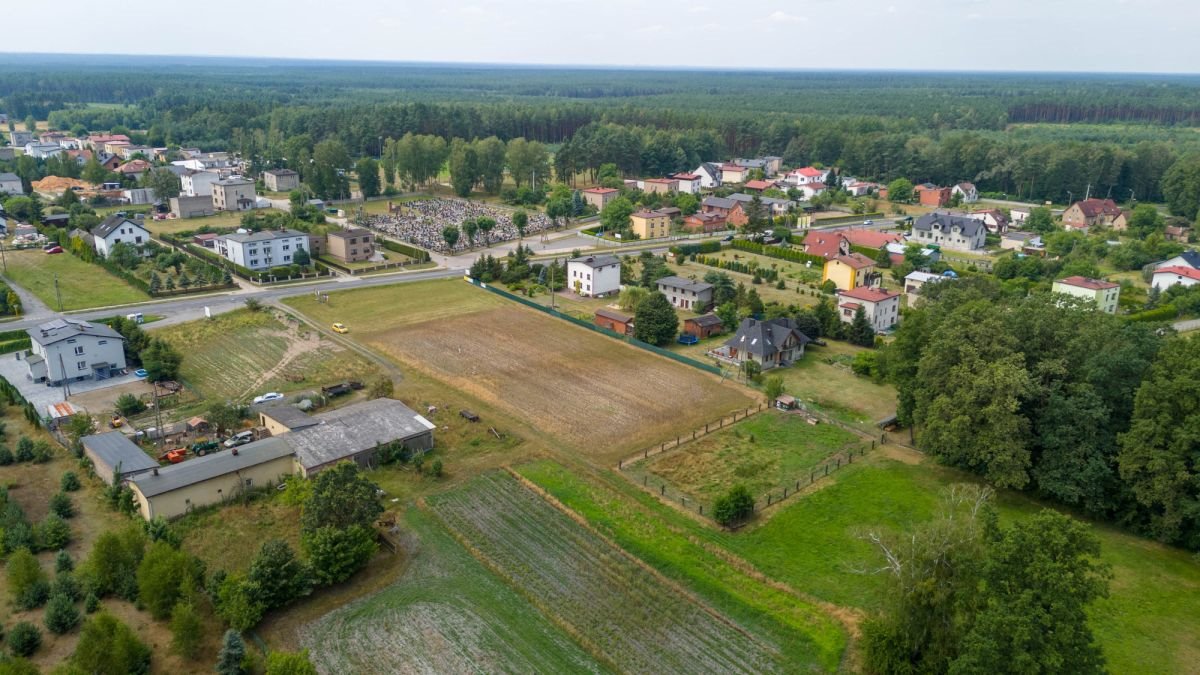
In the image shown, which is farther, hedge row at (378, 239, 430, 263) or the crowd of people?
the crowd of people

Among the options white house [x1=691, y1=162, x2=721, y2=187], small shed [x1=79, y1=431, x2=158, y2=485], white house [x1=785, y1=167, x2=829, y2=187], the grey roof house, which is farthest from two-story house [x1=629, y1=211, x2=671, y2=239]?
small shed [x1=79, y1=431, x2=158, y2=485]

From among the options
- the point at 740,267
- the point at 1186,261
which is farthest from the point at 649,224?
the point at 1186,261

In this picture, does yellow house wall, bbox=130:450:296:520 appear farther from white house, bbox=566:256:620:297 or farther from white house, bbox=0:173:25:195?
white house, bbox=0:173:25:195

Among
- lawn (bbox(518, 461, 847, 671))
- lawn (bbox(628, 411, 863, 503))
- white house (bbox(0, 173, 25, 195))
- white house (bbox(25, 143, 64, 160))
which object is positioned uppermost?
white house (bbox(25, 143, 64, 160))

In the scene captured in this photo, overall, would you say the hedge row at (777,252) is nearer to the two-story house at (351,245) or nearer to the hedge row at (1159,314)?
the hedge row at (1159,314)

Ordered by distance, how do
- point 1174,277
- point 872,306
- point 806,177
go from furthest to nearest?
point 806,177, point 1174,277, point 872,306

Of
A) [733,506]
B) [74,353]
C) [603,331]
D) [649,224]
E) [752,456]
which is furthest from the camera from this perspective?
[649,224]

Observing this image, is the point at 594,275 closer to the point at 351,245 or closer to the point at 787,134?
the point at 351,245

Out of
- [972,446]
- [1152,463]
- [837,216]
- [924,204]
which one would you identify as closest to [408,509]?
[972,446]
